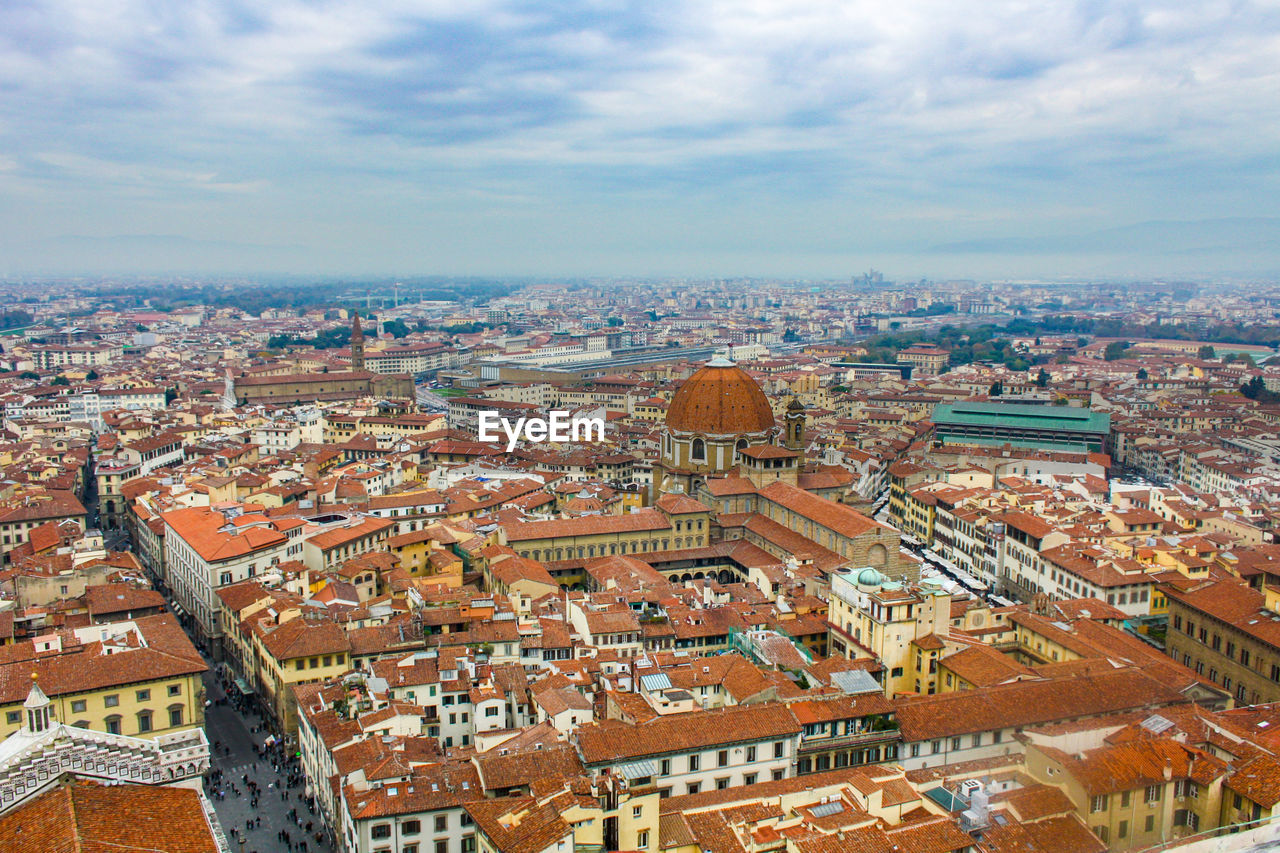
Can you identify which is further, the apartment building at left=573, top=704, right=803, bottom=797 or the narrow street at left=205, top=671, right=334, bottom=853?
the narrow street at left=205, top=671, right=334, bottom=853

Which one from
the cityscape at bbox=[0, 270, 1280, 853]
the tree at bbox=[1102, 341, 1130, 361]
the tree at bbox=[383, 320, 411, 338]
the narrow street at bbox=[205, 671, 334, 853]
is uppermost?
the tree at bbox=[383, 320, 411, 338]

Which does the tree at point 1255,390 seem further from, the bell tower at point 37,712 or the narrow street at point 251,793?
the bell tower at point 37,712

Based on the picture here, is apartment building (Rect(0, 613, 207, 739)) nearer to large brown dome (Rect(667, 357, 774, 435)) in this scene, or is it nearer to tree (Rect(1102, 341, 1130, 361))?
large brown dome (Rect(667, 357, 774, 435))

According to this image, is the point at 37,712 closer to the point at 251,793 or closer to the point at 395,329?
the point at 251,793

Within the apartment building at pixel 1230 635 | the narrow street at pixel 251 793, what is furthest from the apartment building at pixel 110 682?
the apartment building at pixel 1230 635

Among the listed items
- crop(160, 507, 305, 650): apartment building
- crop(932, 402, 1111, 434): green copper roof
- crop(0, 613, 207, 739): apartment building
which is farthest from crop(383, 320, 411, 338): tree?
crop(0, 613, 207, 739): apartment building

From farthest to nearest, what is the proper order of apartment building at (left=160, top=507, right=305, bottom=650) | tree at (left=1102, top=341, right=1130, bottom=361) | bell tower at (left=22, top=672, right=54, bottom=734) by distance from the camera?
1. tree at (left=1102, top=341, right=1130, bottom=361)
2. apartment building at (left=160, top=507, right=305, bottom=650)
3. bell tower at (left=22, top=672, right=54, bottom=734)
